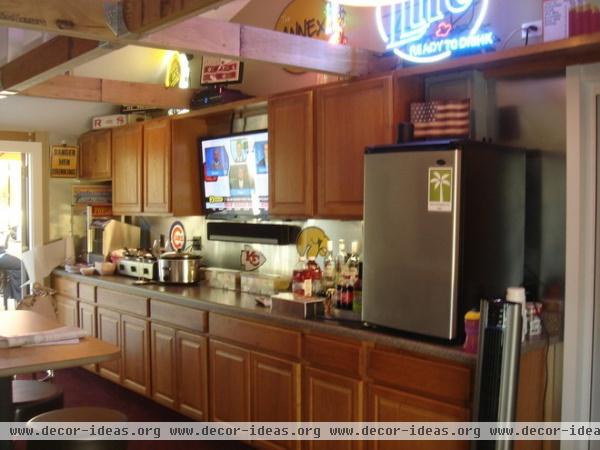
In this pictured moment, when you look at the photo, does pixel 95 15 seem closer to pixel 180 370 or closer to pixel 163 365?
pixel 180 370

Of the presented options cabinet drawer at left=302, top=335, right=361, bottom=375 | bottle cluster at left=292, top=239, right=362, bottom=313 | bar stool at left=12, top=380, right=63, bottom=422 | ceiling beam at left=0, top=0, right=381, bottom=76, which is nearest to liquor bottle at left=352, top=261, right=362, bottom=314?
bottle cluster at left=292, top=239, right=362, bottom=313

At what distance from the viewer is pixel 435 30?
10.7 ft

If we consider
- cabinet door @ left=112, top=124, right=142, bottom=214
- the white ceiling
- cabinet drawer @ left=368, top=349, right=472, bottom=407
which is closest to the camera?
cabinet drawer @ left=368, top=349, right=472, bottom=407

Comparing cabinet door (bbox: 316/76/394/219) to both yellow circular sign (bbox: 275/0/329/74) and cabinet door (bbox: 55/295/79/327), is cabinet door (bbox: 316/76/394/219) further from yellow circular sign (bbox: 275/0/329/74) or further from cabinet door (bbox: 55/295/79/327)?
cabinet door (bbox: 55/295/79/327)

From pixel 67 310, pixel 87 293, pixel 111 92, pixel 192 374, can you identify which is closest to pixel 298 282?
pixel 192 374

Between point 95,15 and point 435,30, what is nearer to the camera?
point 95,15

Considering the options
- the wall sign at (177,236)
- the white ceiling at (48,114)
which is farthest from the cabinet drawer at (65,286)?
the white ceiling at (48,114)

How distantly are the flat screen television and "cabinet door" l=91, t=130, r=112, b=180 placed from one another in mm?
1257

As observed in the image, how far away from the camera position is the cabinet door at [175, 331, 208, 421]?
13.1 feet

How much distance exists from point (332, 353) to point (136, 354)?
2.11 meters

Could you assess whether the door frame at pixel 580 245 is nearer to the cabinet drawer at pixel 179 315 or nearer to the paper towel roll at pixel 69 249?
the cabinet drawer at pixel 179 315

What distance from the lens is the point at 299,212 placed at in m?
3.81

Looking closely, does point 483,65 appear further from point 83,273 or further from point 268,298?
point 83,273

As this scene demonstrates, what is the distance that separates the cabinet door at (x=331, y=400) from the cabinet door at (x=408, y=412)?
9 centimetres
